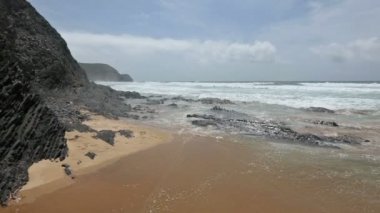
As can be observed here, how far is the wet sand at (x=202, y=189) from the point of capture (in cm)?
639

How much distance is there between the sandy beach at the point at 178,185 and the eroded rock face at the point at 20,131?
281 millimetres

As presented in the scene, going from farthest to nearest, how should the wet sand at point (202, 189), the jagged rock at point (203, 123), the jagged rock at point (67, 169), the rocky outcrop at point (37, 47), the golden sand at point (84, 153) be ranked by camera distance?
the rocky outcrop at point (37, 47), the jagged rock at point (203, 123), the jagged rock at point (67, 169), the golden sand at point (84, 153), the wet sand at point (202, 189)

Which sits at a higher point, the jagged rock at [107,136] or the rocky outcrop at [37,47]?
the rocky outcrop at [37,47]

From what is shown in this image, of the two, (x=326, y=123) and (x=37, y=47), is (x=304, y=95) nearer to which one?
(x=326, y=123)

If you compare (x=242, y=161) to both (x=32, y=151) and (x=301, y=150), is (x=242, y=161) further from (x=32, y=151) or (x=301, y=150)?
(x=32, y=151)

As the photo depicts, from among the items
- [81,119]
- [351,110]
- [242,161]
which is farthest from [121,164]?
[351,110]

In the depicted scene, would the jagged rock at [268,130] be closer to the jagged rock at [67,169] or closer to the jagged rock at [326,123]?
the jagged rock at [326,123]

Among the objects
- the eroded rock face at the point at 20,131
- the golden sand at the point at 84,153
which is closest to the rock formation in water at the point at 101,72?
the golden sand at the point at 84,153

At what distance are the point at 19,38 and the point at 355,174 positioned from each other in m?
16.5

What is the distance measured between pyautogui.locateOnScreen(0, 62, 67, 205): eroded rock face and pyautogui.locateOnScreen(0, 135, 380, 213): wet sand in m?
0.65

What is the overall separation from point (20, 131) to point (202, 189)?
12.9 feet

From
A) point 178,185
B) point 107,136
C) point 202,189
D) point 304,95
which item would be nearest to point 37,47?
point 107,136

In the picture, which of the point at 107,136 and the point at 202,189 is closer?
the point at 202,189

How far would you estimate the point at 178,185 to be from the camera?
24.9ft
